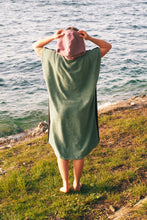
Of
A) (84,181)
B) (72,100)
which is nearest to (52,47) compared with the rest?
(84,181)

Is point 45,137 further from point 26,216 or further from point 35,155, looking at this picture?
point 26,216

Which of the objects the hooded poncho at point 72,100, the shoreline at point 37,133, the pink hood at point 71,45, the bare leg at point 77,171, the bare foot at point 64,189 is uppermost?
the pink hood at point 71,45

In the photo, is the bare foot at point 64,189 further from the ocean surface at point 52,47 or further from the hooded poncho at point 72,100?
the ocean surface at point 52,47

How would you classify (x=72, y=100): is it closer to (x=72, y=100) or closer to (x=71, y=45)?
(x=72, y=100)

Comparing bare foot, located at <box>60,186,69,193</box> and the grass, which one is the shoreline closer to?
the grass

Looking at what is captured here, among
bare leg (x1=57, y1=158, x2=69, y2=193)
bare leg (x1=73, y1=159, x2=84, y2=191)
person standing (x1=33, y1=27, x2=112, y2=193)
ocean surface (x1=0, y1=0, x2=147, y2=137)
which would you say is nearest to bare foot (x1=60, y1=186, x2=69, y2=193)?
bare leg (x1=57, y1=158, x2=69, y2=193)

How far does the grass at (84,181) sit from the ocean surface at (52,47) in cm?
321

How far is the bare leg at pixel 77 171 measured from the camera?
383 cm

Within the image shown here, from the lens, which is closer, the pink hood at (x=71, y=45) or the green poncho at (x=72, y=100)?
the pink hood at (x=71, y=45)

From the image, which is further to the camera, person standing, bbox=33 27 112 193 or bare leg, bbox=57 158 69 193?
bare leg, bbox=57 158 69 193

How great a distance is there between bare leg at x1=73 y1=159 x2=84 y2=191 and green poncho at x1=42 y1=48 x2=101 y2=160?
14cm

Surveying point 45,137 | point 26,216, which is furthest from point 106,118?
point 26,216

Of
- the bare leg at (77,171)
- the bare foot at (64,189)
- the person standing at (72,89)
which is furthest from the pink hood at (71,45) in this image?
the bare foot at (64,189)

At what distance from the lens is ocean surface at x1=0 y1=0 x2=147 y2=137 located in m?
9.74
